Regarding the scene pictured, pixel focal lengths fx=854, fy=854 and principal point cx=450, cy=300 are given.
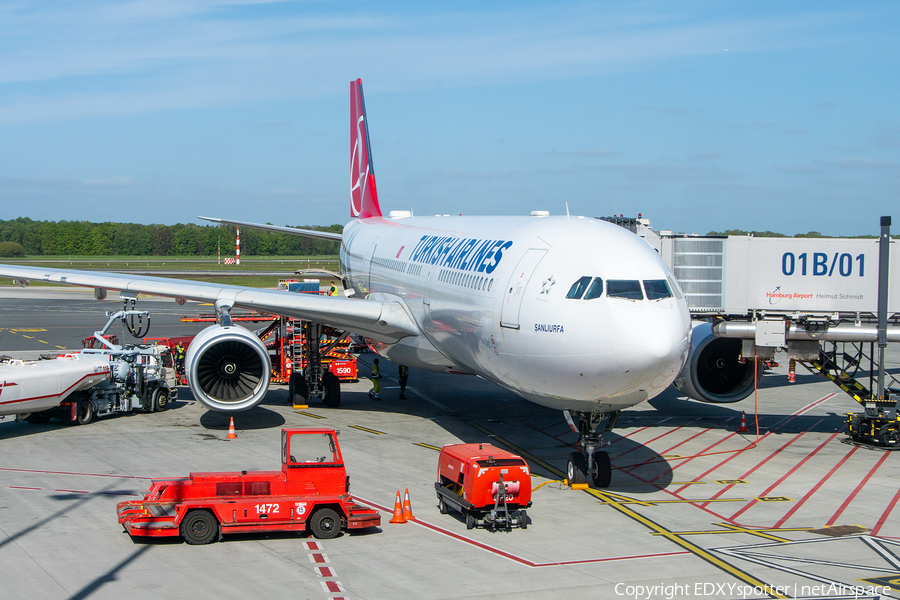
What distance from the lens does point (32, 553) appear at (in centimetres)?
1112

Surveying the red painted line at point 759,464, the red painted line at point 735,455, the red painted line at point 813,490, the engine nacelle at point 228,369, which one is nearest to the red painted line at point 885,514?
the red painted line at point 813,490

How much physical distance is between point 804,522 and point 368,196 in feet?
77.3

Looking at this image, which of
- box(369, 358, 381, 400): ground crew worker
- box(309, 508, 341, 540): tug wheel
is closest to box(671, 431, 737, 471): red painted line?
box(309, 508, 341, 540): tug wheel

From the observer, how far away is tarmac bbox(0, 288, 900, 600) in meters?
10.3

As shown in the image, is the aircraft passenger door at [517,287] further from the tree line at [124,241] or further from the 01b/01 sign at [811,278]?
the tree line at [124,241]

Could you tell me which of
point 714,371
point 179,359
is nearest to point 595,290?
point 714,371

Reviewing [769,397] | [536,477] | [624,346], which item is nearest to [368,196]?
[769,397]

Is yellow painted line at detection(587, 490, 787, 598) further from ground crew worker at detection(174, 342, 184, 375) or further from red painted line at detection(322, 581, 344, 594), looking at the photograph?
ground crew worker at detection(174, 342, 184, 375)

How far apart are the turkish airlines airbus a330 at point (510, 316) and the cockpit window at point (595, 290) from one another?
0.07ft

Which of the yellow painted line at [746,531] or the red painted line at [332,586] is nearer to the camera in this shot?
the red painted line at [332,586]

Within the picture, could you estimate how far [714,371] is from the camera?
69.3ft

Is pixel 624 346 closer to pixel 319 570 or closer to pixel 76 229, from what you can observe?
pixel 319 570

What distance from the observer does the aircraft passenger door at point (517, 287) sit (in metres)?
14.2

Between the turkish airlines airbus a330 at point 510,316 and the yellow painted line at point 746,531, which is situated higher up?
the turkish airlines airbus a330 at point 510,316
